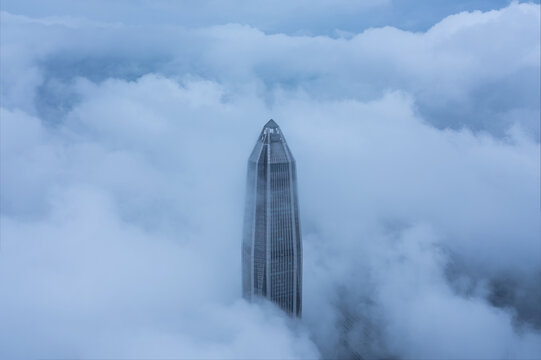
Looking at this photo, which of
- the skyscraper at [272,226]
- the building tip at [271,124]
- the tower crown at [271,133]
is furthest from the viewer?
the skyscraper at [272,226]

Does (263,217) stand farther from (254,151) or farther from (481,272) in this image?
(481,272)

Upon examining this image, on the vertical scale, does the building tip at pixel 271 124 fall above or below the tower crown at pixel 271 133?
above

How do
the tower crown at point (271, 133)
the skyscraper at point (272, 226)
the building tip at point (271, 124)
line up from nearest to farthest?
the building tip at point (271, 124) < the tower crown at point (271, 133) < the skyscraper at point (272, 226)

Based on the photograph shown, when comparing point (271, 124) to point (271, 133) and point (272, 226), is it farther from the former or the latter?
point (272, 226)

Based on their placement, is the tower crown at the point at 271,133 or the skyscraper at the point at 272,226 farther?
the skyscraper at the point at 272,226

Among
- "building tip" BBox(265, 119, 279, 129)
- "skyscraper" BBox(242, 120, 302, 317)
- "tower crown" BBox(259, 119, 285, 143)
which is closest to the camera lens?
"building tip" BBox(265, 119, 279, 129)

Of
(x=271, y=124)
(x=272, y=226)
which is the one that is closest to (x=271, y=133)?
(x=271, y=124)

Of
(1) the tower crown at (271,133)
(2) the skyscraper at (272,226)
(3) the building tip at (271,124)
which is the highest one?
(3) the building tip at (271,124)

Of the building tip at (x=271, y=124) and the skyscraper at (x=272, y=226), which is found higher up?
the building tip at (x=271, y=124)

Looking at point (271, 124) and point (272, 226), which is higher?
point (271, 124)

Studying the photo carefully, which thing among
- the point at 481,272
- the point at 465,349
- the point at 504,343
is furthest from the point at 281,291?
the point at 481,272
